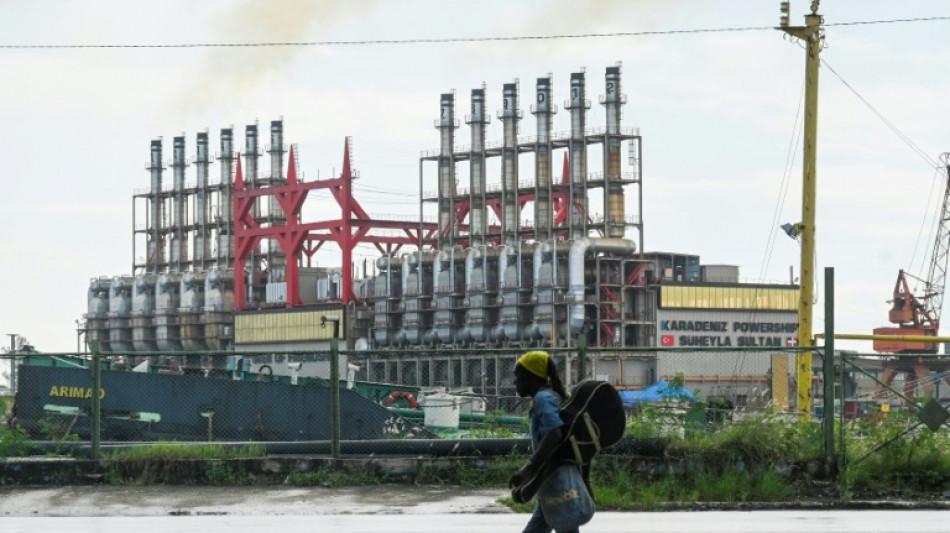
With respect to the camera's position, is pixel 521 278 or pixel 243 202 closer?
pixel 521 278

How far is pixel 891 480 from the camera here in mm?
17156

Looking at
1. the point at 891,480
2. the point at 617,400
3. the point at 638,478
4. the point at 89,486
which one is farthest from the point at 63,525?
the point at 891,480

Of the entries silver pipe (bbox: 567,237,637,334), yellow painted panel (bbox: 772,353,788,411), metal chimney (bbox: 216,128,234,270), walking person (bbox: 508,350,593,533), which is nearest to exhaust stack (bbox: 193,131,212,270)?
metal chimney (bbox: 216,128,234,270)

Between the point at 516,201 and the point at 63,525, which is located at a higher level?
the point at 516,201

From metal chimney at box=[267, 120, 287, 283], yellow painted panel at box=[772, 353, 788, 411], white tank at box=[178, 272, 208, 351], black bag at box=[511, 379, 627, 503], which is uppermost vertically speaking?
metal chimney at box=[267, 120, 287, 283]

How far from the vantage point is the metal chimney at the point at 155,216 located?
477 ft

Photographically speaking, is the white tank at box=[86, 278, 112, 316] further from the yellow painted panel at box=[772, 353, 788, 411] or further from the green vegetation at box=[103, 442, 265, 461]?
the green vegetation at box=[103, 442, 265, 461]

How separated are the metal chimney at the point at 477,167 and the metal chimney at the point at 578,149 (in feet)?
28.2

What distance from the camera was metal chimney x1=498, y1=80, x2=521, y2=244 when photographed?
361 feet

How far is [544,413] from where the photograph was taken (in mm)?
9289

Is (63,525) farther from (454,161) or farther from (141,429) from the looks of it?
(454,161)

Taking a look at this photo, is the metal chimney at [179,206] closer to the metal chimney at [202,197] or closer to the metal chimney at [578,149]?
the metal chimney at [202,197]

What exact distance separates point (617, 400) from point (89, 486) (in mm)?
10792

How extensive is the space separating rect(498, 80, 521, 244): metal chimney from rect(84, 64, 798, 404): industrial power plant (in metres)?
0.12
